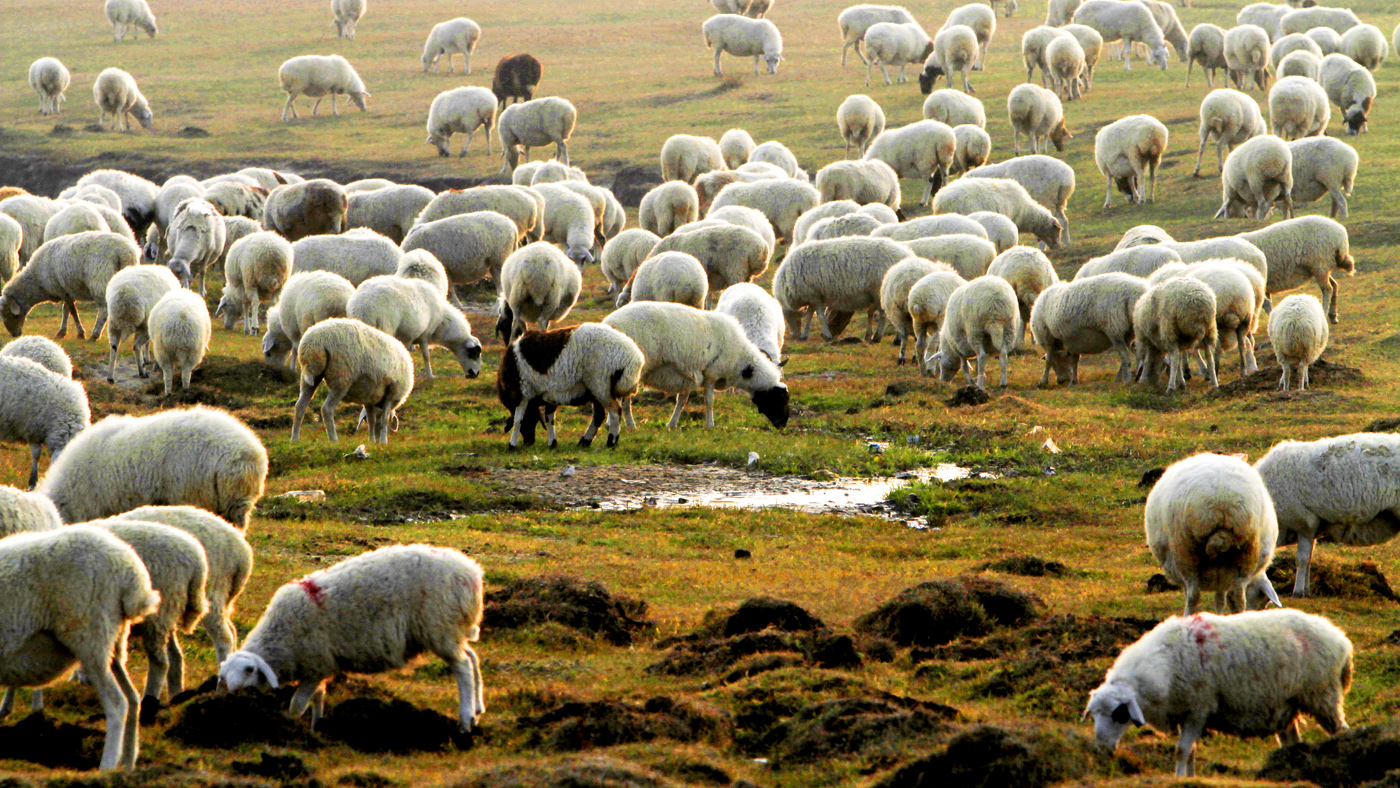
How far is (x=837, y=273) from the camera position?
21.6m

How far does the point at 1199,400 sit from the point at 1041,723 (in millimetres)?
10455

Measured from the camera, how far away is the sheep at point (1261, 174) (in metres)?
25.3

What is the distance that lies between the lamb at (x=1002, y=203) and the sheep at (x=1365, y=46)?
18506 mm

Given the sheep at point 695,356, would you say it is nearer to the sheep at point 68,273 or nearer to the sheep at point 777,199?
the sheep at point 68,273

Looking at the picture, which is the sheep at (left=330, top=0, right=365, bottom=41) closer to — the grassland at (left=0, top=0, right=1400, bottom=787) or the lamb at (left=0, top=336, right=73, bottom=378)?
the grassland at (left=0, top=0, right=1400, bottom=787)

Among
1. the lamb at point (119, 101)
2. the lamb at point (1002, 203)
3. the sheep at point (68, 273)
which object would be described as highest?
the lamb at point (119, 101)

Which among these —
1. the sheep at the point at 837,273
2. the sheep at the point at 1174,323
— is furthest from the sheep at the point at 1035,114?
the sheep at the point at 1174,323

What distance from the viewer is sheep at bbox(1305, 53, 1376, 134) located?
3466cm

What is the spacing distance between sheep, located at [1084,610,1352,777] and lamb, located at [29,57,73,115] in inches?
1989

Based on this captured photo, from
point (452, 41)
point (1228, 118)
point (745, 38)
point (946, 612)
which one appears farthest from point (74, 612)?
point (452, 41)

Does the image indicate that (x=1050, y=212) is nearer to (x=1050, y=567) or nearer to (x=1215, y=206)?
(x=1215, y=206)

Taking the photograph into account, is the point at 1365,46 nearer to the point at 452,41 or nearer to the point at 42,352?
the point at 452,41

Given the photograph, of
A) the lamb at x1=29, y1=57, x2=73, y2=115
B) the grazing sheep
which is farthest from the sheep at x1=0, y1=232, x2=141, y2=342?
the lamb at x1=29, y1=57, x2=73, y2=115

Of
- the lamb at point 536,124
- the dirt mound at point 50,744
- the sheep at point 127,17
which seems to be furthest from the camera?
the sheep at point 127,17
